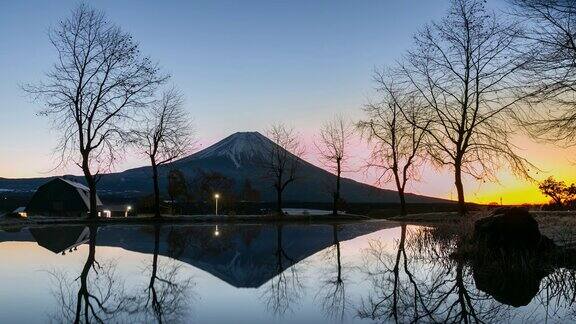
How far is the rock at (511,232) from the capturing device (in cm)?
1204

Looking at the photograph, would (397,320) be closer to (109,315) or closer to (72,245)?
(109,315)

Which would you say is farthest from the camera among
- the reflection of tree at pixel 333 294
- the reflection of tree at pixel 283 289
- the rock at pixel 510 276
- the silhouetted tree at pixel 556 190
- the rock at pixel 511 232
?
the silhouetted tree at pixel 556 190

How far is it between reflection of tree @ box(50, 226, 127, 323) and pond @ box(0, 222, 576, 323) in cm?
2

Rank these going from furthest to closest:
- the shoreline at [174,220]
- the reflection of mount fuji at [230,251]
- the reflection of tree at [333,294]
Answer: the shoreline at [174,220] → the reflection of mount fuji at [230,251] → the reflection of tree at [333,294]

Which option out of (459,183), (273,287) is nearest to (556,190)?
(459,183)

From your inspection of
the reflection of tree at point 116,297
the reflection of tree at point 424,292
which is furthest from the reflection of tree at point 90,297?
the reflection of tree at point 424,292

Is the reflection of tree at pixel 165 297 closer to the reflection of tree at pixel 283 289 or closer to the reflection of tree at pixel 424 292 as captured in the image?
the reflection of tree at pixel 283 289

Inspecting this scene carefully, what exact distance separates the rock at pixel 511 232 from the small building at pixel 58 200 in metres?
51.0

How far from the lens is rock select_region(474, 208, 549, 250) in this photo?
39.5 ft

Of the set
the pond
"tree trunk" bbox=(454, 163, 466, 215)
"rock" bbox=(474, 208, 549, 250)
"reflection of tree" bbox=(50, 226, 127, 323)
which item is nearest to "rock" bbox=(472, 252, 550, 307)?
the pond

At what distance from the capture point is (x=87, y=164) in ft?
102

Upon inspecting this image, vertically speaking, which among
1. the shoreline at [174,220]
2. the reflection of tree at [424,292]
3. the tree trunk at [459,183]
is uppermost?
the tree trunk at [459,183]

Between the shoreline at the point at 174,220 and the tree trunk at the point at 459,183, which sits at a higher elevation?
the tree trunk at the point at 459,183

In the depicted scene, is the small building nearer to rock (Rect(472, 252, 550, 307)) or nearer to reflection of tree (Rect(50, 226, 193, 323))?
reflection of tree (Rect(50, 226, 193, 323))
